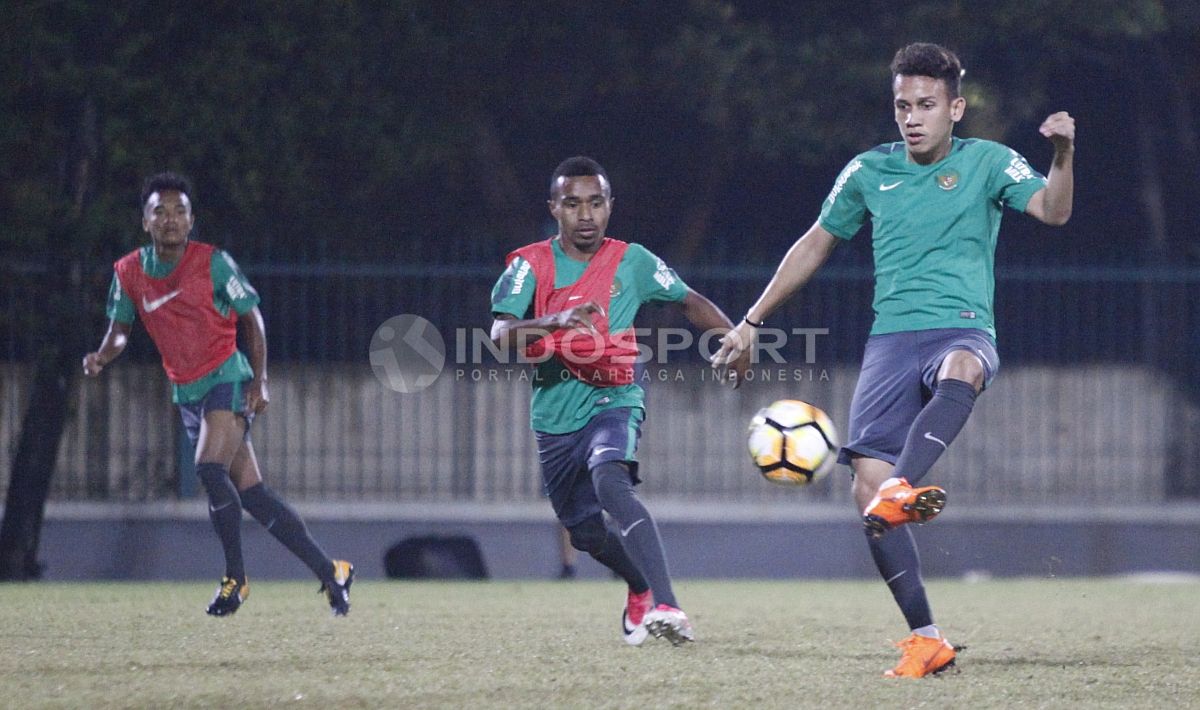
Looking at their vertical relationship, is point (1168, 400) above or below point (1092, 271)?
below

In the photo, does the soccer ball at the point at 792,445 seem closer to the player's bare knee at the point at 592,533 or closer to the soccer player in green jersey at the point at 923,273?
the soccer player in green jersey at the point at 923,273

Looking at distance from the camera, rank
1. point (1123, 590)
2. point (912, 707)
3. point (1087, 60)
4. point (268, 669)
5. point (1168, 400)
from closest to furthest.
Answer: point (912, 707)
point (268, 669)
point (1123, 590)
point (1168, 400)
point (1087, 60)

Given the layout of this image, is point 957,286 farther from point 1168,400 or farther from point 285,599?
point 1168,400

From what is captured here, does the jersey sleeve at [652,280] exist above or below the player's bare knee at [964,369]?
above

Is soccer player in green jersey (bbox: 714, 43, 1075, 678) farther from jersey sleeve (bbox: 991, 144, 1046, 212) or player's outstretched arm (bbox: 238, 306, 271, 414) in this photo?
player's outstretched arm (bbox: 238, 306, 271, 414)

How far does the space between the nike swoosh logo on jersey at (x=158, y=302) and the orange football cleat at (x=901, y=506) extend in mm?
4129

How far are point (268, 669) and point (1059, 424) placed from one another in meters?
9.13

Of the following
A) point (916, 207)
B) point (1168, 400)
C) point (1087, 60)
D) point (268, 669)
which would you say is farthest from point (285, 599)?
point (1087, 60)

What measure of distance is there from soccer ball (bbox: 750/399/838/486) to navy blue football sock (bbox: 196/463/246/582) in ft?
9.36

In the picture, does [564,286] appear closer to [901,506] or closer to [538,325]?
[538,325]

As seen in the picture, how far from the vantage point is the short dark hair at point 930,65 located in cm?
556

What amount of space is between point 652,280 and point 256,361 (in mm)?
2157

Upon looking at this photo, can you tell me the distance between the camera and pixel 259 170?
12.4 m

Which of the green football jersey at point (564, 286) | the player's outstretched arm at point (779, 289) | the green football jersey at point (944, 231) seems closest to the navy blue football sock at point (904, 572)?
the green football jersey at point (944, 231)
